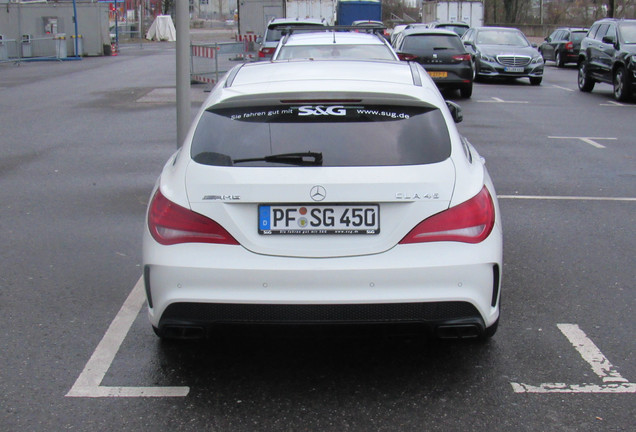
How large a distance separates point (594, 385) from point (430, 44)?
1668 cm

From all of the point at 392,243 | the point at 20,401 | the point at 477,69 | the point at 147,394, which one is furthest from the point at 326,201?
the point at 477,69

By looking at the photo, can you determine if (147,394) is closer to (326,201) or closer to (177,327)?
(177,327)

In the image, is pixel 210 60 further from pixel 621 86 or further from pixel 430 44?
pixel 621 86

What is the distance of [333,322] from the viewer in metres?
3.87

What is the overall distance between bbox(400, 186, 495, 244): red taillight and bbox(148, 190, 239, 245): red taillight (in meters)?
0.87

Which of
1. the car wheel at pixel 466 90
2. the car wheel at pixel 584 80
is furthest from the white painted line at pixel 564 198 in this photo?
the car wheel at pixel 584 80

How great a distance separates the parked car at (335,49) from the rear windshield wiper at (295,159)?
7937 mm

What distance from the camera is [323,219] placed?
3889 millimetres

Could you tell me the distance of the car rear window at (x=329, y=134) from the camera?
409cm

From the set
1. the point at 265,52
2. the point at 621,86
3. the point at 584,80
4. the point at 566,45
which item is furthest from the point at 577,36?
the point at 265,52

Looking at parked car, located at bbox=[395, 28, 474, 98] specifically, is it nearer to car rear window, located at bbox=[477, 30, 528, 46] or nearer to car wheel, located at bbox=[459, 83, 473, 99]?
car wheel, located at bbox=[459, 83, 473, 99]

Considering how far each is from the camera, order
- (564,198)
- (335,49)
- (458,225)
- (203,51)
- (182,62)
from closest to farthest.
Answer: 1. (458,225)
2. (564,198)
3. (182,62)
4. (335,49)
5. (203,51)

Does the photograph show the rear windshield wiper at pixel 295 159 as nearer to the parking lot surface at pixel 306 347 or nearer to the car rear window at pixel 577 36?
the parking lot surface at pixel 306 347

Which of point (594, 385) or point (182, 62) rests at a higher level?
point (182, 62)
